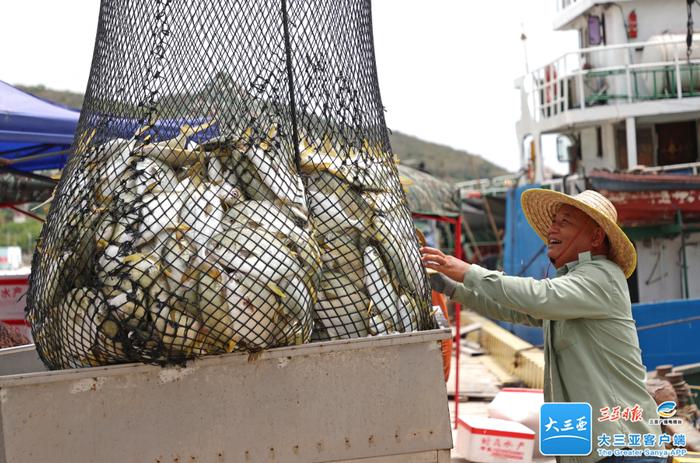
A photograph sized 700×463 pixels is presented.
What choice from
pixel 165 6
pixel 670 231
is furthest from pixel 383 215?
pixel 670 231

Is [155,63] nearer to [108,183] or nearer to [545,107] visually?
[108,183]

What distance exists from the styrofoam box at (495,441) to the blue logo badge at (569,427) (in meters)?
2.38

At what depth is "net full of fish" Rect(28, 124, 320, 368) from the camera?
2559mm

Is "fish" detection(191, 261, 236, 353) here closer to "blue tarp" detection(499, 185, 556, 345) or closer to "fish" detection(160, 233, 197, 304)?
"fish" detection(160, 233, 197, 304)

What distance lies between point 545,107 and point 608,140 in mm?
1633

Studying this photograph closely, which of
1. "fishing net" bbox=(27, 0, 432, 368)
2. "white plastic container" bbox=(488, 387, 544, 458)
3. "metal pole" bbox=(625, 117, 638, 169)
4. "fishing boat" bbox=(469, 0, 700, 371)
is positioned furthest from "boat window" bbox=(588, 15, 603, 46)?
"fishing net" bbox=(27, 0, 432, 368)

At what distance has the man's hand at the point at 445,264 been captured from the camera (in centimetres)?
311

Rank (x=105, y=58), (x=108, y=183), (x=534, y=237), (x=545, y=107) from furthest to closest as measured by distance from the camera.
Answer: (x=545, y=107) < (x=534, y=237) < (x=105, y=58) < (x=108, y=183)

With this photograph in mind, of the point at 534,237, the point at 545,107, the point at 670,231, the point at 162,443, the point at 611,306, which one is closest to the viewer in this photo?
the point at 162,443

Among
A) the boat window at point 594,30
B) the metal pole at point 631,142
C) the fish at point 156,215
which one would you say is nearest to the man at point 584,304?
the fish at point 156,215

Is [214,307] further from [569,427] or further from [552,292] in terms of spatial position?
[569,427]

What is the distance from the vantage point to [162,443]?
8.34 feet

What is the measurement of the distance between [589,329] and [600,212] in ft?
1.42

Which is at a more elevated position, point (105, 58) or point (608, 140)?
point (105, 58)
